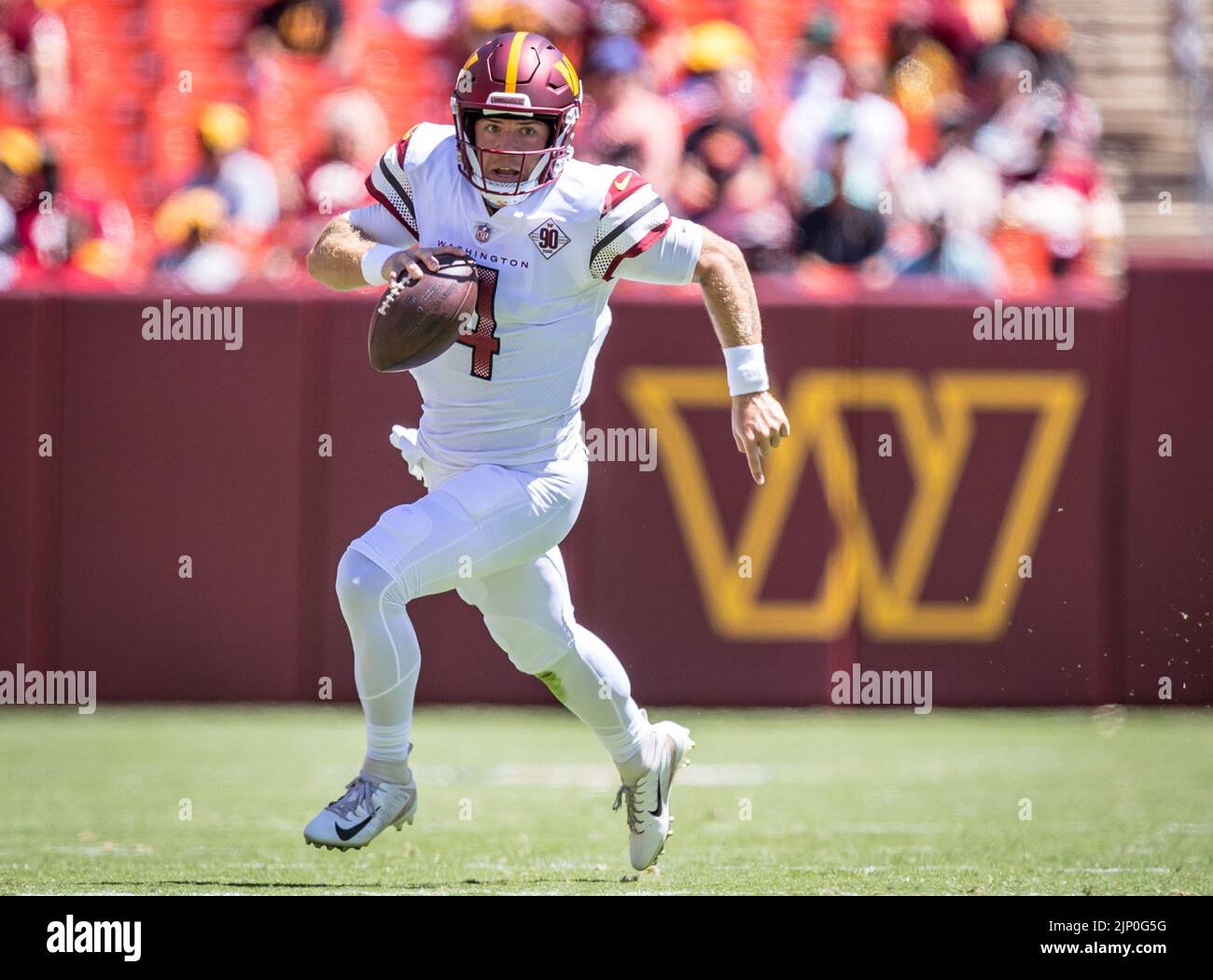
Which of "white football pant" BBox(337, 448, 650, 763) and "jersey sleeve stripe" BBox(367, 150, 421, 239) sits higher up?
"jersey sleeve stripe" BBox(367, 150, 421, 239)

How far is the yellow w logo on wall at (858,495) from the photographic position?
27.5 feet

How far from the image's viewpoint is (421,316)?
4.51m

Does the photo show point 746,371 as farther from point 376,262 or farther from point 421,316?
point 376,262

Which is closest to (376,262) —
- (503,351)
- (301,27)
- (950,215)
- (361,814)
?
(503,351)

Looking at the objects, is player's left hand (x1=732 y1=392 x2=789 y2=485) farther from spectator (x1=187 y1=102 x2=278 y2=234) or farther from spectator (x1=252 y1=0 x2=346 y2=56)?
spectator (x1=252 y1=0 x2=346 y2=56)

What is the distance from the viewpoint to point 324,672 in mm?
8445

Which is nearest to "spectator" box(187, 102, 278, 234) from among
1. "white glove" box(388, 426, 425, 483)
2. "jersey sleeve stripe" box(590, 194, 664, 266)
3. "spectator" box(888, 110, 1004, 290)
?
"spectator" box(888, 110, 1004, 290)

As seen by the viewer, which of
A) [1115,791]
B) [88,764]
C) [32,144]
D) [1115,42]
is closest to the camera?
[1115,791]

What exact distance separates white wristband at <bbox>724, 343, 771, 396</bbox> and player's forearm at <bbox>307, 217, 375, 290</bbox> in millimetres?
928

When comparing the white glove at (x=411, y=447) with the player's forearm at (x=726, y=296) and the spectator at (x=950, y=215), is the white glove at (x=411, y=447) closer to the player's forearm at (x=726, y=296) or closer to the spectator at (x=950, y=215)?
the player's forearm at (x=726, y=296)

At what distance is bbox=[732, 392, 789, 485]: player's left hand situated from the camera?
473 cm

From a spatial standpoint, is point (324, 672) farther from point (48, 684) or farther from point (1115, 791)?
point (1115, 791)

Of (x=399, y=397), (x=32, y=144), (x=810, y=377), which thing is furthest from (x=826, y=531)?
(x=32, y=144)
